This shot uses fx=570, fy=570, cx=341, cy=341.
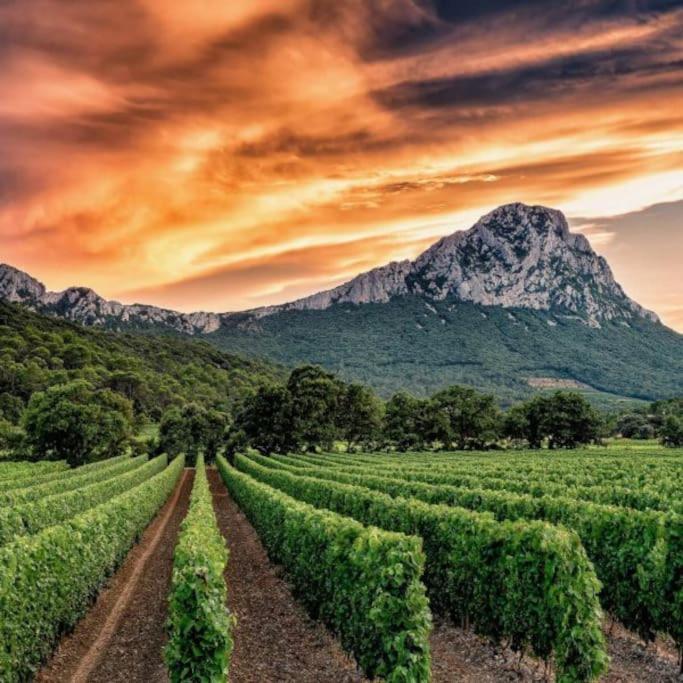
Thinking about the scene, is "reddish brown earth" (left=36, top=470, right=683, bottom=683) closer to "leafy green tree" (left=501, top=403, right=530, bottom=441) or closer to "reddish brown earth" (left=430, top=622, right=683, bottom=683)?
"reddish brown earth" (left=430, top=622, right=683, bottom=683)

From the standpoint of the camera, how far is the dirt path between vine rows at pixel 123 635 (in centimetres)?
1129

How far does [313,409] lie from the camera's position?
88062 mm

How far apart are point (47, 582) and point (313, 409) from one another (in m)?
76.6

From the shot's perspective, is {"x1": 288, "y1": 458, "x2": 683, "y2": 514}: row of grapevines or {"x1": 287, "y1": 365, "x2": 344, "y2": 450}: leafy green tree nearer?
{"x1": 288, "y1": 458, "x2": 683, "y2": 514}: row of grapevines

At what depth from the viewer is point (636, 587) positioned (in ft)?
36.4

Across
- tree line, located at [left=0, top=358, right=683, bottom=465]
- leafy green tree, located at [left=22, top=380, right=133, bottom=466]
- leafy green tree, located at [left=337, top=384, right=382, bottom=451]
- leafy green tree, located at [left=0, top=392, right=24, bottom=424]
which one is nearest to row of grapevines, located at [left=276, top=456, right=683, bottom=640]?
leafy green tree, located at [left=22, top=380, right=133, bottom=466]

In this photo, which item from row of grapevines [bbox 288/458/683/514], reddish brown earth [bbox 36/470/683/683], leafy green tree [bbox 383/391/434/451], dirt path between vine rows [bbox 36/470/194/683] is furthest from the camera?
leafy green tree [bbox 383/391/434/451]

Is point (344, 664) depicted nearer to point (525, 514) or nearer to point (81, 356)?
point (525, 514)

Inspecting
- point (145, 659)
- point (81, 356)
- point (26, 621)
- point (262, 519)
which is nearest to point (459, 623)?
point (145, 659)

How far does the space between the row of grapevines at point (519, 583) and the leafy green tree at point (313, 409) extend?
72.6 metres

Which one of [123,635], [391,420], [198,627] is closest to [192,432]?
[391,420]

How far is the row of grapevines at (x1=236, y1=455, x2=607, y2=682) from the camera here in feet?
29.8

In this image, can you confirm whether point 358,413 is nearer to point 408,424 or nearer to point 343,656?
point 408,424

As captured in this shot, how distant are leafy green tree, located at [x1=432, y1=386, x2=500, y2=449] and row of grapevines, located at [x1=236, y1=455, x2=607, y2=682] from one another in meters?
85.9
